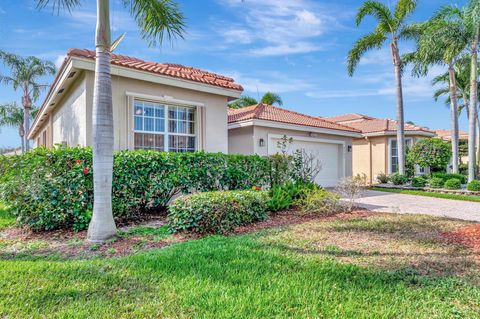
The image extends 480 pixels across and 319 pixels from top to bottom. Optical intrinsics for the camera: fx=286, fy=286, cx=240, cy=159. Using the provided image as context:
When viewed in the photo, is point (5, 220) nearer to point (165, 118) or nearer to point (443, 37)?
point (165, 118)

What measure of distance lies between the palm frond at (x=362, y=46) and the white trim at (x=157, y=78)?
1081 centimetres

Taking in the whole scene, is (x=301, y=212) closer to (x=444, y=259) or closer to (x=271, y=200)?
(x=271, y=200)

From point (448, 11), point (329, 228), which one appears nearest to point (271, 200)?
point (329, 228)

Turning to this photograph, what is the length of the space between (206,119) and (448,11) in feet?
51.5

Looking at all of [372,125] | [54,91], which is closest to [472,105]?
[372,125]

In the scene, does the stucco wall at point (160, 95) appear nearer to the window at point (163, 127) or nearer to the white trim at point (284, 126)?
the window at point (163, 127)

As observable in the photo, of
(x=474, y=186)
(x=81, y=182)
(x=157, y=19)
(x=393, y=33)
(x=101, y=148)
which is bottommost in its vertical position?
(x=474, y=186)

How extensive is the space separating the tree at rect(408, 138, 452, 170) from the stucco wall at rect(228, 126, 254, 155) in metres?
12.3

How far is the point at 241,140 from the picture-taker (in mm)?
13695

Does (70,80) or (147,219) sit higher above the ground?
(70,80)

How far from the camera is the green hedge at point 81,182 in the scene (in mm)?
6566

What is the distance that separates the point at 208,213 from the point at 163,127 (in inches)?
196

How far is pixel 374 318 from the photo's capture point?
2.94 m

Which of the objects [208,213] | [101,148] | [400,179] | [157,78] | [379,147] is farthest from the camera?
[379,147]
